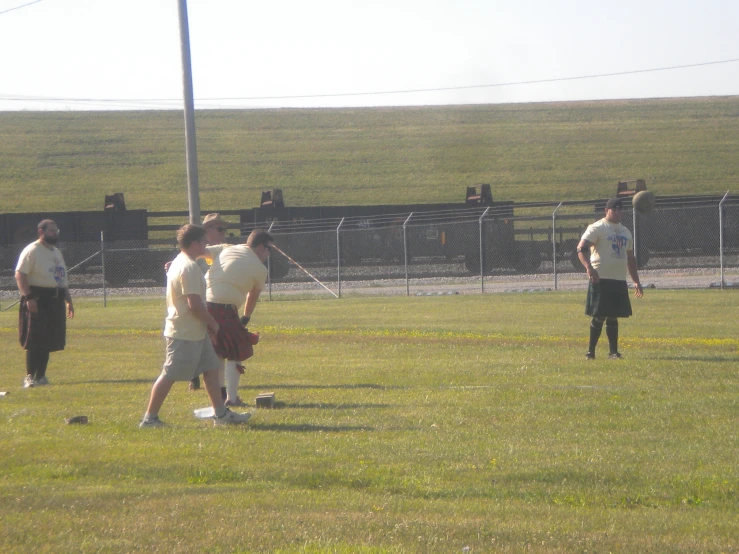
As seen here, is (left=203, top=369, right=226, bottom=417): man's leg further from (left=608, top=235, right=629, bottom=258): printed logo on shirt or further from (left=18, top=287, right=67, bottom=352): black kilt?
(left=608, top=235, right=629, bottom=258): printed logo on shirt

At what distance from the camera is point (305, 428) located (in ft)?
25.0

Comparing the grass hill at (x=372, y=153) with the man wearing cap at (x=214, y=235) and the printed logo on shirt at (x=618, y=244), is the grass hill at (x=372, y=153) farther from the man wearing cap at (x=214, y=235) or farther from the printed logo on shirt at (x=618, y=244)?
the man wearing cap at (x=214, y=235)

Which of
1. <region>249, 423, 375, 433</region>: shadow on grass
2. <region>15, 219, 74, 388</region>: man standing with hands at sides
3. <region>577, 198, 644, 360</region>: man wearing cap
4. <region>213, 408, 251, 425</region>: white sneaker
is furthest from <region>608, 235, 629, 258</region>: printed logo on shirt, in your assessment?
<region>15, 219, 74, 388</region>: man standing with hands at sides

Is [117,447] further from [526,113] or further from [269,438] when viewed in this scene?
[526,113]

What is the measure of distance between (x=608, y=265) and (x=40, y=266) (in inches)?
244

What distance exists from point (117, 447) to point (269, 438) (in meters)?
1.06

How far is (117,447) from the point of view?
6.86m

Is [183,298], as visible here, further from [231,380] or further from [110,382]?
[110,382]

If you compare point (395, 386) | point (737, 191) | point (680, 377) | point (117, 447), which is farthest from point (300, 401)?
point (737, 191)

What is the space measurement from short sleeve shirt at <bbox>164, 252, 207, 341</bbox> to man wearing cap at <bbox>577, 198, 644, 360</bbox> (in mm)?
5216

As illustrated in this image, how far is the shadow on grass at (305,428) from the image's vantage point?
7.48 m

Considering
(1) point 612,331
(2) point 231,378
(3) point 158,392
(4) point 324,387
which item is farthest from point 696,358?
(3) point 158,392

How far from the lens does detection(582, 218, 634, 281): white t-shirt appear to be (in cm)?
1124

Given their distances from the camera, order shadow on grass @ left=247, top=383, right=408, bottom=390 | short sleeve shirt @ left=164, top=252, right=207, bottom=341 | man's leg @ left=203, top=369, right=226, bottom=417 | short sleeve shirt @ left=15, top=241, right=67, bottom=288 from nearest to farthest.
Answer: short sleeve shirt @ left=164, top=252, right=207, bottom=341 → man's leg @ left=203, top=369, right=226, bottom=417 → shadow on grass @ left=247, top=383, right=408, bottom=390 → short sleeve shirt @ left=15, top=241, right=67, bottom=288
